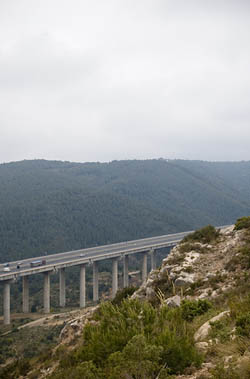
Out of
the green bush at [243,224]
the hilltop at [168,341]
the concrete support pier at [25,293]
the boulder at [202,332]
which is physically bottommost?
the concrete support pier at [25,293]

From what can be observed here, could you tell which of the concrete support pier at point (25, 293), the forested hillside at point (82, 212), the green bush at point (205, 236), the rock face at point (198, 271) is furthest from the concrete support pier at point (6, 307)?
the rock face at point (198, 271)

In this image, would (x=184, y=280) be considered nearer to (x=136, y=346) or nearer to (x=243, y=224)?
(x=243, y=224)

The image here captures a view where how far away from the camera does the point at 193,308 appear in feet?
41.2

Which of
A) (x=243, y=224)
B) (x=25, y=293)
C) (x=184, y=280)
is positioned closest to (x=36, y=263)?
(x=25, y=293)

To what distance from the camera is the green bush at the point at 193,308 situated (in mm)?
12273

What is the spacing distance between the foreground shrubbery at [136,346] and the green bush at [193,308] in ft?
10.5

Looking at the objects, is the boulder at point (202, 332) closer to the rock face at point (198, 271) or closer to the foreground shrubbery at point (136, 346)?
the foreground shrubbery at point (136, 346)

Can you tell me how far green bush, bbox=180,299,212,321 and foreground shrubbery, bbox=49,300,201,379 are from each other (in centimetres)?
320

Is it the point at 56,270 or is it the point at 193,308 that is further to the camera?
the point at 56,270

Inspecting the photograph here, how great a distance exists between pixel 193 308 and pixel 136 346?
608cm

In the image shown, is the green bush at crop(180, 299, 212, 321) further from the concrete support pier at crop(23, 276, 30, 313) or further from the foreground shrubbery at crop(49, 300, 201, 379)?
the concrete support pier at crop(23, 276, 30, 313)

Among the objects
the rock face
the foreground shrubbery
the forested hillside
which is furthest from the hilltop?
the forested hillside

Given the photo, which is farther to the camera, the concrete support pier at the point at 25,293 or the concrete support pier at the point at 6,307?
the concrete support pier at the point at 25,293

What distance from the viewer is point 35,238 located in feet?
344
